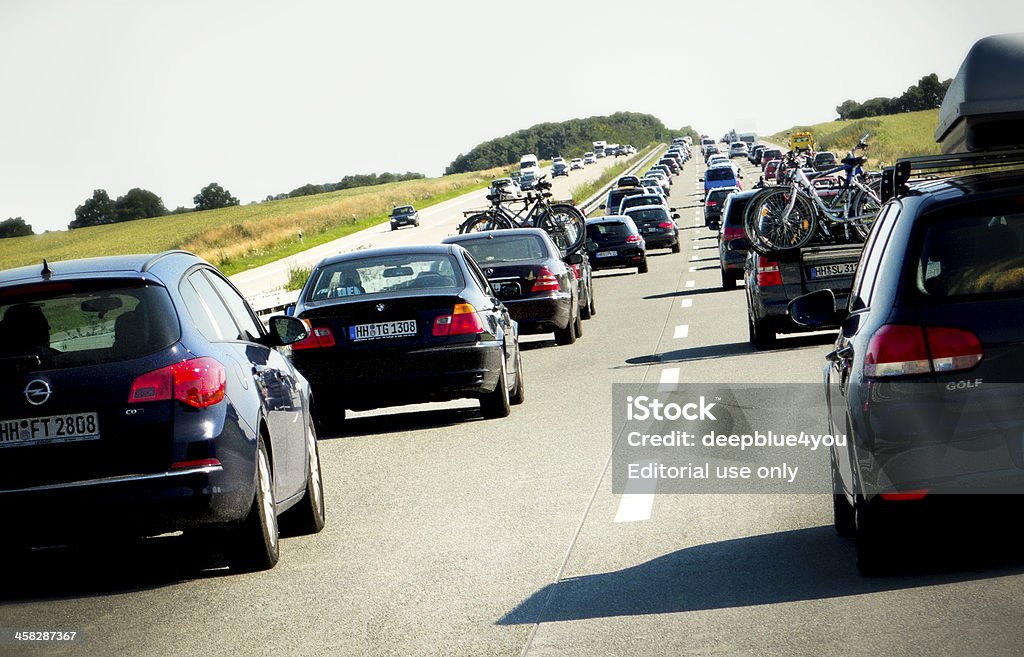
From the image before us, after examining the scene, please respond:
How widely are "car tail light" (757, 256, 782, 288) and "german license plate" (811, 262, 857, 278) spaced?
1.23 feet

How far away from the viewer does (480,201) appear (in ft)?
387

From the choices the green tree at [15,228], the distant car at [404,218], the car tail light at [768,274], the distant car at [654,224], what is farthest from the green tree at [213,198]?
the car tail light at [768,274]

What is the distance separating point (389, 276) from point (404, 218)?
253 ft

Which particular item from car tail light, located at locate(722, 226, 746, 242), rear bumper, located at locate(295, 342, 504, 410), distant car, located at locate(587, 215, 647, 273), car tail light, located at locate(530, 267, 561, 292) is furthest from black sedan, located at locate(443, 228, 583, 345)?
distant car, located at locate(587, 215, 647, 273)

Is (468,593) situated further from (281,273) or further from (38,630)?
(281,273)

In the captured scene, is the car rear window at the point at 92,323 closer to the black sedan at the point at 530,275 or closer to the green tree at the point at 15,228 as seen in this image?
the black sedan at the point at 530,275

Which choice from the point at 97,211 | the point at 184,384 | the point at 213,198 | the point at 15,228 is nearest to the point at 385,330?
the point at 184,384

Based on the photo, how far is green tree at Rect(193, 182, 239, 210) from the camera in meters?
181

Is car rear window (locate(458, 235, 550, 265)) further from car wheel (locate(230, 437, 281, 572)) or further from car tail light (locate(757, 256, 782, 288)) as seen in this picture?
car wheel (locate(230, 437, 281, 572))

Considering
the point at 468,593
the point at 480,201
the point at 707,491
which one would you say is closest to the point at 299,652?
the point at 468,593

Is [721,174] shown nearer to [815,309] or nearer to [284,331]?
[284,331]

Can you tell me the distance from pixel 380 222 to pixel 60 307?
97241 millimetres

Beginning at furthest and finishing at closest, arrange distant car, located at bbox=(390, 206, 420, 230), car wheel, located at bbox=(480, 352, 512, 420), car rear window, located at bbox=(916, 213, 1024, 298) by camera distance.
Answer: distant car, located at bbox=(390, 206, 420, 230) < car wheel, located at bbox=(480, 352, 512, 420) < car rear window, located at bbox=(916, 213, 1024, 298)

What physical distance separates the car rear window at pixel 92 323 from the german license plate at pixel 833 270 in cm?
1090
